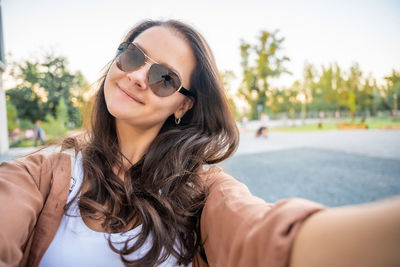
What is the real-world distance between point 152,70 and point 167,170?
0.65 m

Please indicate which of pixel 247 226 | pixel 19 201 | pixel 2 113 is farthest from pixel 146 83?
pixel 2 113

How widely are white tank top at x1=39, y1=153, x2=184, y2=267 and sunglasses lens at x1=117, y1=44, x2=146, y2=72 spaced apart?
88 cm

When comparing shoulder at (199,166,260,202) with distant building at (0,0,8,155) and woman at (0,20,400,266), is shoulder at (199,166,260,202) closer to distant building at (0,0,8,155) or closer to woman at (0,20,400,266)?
woman at (0,20,400,266)

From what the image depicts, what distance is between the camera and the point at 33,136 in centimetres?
945

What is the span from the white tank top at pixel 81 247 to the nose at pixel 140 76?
0.78 m

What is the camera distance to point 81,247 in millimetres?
1039

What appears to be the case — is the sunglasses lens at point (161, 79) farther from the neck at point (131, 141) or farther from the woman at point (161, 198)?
the neck at point (131, 141)

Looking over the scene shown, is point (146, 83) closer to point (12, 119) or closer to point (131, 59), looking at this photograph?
point (131, 59)

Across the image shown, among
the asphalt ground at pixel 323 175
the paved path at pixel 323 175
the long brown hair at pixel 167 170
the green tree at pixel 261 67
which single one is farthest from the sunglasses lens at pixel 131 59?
the green tree at pixel 261 67

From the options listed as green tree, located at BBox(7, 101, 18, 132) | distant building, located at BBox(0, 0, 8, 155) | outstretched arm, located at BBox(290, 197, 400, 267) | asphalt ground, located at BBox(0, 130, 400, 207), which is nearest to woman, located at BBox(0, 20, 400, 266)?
outstretched arm, located at BBox(290, 197, 400, 267)

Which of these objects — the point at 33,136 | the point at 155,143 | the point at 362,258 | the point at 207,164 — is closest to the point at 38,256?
the point at 155,143

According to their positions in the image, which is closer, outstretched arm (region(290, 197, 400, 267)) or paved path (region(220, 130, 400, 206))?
outstretched arm (region(290, 197, 400, 267))

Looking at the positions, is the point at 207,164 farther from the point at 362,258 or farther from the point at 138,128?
the point at 362,258

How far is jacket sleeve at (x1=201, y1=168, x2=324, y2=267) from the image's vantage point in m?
0.58
